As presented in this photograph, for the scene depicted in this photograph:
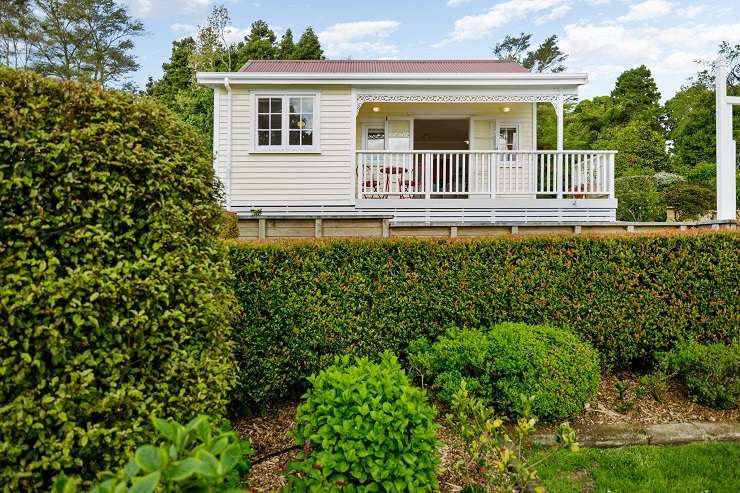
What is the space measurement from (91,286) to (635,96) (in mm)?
25897

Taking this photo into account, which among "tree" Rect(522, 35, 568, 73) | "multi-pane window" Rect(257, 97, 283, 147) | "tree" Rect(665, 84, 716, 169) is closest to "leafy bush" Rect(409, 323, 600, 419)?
"multi-pane window" Rect(257, 97, 283, 147)

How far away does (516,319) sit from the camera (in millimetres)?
3785

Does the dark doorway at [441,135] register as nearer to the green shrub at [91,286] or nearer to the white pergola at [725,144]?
the white pergola at [725,144]

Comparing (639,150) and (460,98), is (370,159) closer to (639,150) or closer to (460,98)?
(460,98)

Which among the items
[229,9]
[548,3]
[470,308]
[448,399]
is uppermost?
[229,9]

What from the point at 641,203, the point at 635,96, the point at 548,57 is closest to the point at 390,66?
the point at 641,203

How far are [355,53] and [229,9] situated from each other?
731 centimetres

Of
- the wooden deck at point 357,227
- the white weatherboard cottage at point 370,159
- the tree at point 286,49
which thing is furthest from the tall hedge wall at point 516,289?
the tree at point 286,49

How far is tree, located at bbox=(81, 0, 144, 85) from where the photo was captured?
24.8 metres

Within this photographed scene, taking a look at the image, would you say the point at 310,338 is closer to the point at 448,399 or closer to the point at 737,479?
the point at 448,399

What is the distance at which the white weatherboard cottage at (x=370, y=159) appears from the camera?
8.55 m

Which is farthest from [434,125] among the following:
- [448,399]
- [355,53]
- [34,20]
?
[34,20]

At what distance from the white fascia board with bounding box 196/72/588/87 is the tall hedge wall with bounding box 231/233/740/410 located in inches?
230

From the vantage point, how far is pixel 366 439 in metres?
1.99
